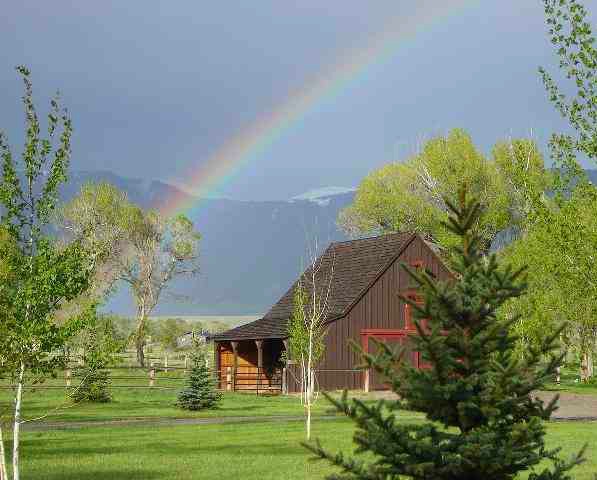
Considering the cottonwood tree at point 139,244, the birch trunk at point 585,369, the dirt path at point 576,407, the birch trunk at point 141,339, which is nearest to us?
the dirt path at point 576,407

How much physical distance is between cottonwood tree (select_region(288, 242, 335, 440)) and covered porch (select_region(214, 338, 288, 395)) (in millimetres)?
3008

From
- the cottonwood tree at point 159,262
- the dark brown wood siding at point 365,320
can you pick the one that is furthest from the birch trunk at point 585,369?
the cottonwood tree at point 159,262

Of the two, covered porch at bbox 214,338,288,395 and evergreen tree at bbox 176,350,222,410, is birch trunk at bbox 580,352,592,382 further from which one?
evergreen tree at bbox 176,350,222,410

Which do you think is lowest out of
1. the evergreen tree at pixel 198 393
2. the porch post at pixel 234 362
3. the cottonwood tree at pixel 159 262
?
the evergreen tree at pixel 198 393

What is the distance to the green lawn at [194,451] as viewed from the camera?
17.4 metres

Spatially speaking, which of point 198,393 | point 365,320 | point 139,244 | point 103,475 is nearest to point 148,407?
point 198,393

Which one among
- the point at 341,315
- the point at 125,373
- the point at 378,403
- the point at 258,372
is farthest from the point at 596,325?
the point at 378,403

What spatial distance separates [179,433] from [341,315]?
21.3 m

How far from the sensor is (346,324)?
46.2m

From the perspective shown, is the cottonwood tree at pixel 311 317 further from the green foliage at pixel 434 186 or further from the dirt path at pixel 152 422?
the green foliage at pixel 434 186

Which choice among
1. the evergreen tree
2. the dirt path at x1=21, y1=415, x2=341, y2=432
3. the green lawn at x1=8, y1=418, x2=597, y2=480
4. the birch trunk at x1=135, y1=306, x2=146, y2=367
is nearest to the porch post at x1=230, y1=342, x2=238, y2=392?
the evergreen tree

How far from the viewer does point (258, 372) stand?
48.1 metres

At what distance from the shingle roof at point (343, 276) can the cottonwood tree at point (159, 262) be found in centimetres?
2432

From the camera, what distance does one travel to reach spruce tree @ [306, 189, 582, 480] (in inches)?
235
